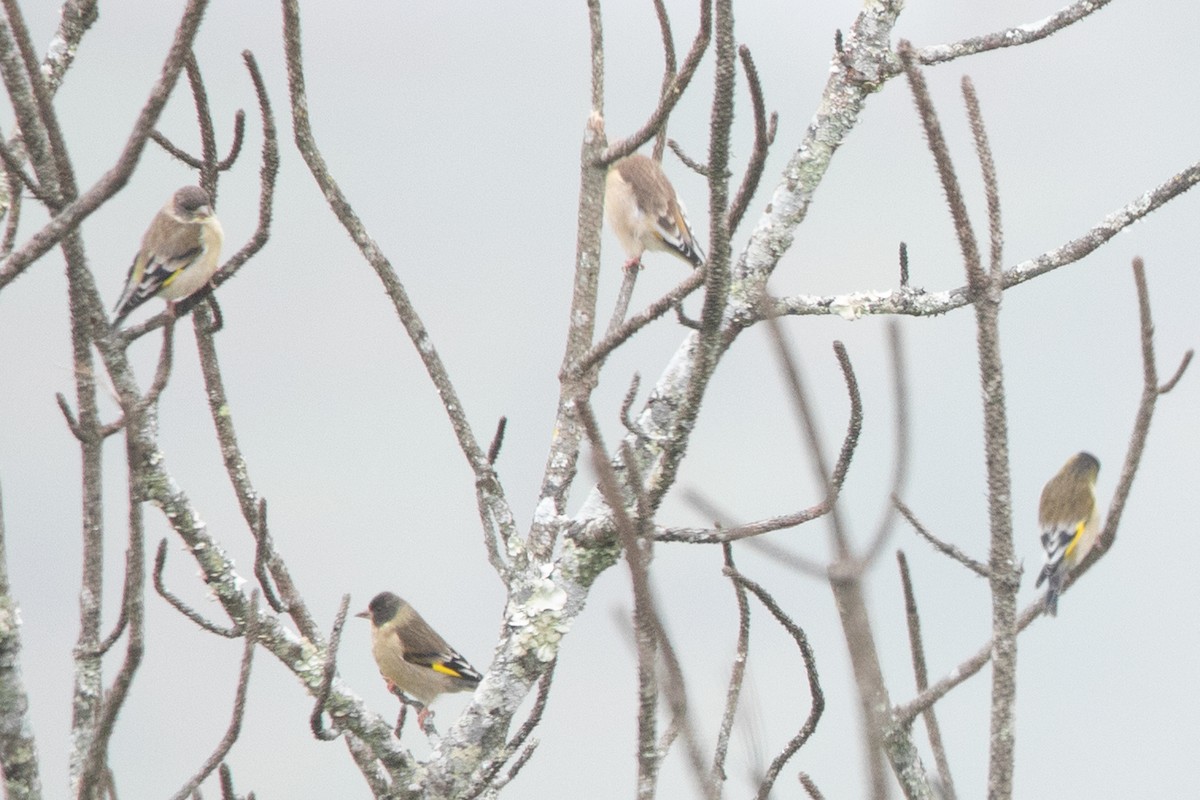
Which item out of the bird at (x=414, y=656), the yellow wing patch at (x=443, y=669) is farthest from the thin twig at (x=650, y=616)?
the yellow wing patch at (x=443, y=669)

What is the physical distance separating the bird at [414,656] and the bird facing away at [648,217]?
210 cm

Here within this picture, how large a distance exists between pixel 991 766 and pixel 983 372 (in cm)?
59

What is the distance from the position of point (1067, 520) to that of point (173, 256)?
382 cm

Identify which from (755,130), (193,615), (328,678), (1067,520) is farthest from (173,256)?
(1067,520)

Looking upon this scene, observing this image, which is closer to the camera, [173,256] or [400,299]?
[400,299]

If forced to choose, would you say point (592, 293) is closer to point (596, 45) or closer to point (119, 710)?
point (596, 45)

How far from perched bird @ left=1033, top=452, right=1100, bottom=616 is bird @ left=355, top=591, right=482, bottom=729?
2.67 meters

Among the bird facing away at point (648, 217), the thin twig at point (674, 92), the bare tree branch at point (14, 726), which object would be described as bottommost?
the bare tree branch at point (14, 726)

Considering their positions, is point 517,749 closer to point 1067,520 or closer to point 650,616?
point 650,616

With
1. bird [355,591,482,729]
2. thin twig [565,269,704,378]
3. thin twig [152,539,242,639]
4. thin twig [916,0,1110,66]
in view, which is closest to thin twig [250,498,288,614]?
thin twig [152,539,242,639]

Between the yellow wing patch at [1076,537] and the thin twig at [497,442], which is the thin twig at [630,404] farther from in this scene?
the yellow wing patch at [1076,537]

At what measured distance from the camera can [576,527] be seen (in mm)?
3523

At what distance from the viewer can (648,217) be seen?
260 inches

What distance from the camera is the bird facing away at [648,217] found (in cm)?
661
